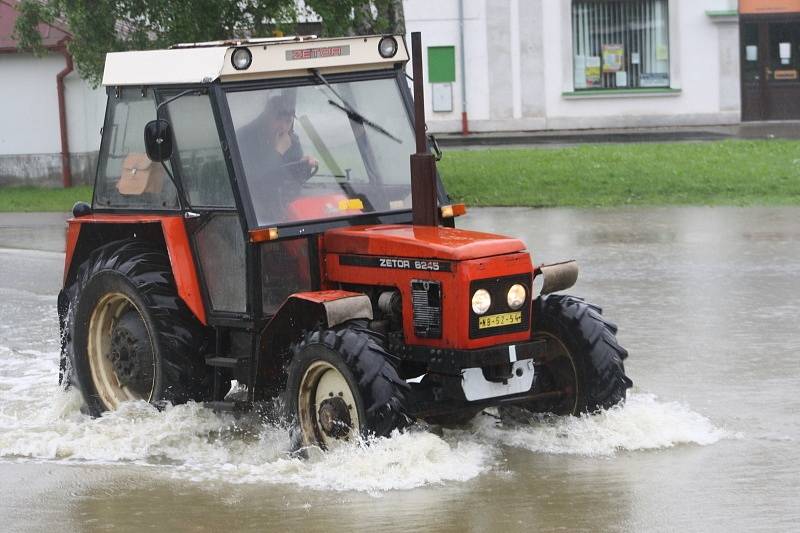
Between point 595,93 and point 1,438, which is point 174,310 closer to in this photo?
point 1,438

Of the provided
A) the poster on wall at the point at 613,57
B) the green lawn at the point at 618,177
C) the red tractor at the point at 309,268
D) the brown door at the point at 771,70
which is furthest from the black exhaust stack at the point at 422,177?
the brown door at the point at 771,70

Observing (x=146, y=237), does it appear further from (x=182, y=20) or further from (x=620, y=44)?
(x=620, y=44)

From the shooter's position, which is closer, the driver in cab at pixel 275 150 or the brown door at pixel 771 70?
the driver in cab at pixel 275 150

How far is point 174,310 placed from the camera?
27.7 feet

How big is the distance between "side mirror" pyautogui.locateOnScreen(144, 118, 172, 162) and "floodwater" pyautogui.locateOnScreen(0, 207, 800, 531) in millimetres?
1508

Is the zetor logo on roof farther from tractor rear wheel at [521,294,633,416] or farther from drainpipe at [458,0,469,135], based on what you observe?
drainpipe at [458,0,469,135]

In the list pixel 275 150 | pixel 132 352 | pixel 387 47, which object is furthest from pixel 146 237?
pixel 387 47

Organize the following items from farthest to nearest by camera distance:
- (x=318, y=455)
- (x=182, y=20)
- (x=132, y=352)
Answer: (x=182, y=20)
(x=132, y=352)
(x=318, y=455)

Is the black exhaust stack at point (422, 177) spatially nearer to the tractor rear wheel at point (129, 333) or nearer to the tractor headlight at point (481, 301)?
the tractor headlight at point (481, 301)

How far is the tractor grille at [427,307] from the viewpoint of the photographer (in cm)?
746

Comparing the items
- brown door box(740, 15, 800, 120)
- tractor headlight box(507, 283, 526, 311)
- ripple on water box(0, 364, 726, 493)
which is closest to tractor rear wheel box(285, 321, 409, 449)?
ripple on water box(0, 364, 726, 493)

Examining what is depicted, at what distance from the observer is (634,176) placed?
22.1 metres

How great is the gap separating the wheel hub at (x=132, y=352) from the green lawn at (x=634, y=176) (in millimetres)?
12381

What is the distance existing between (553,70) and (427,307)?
28.6 metres
